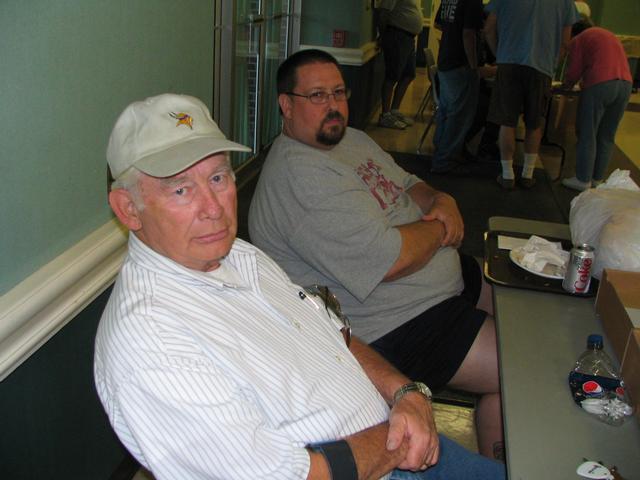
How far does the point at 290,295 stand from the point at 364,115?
→ 232 inches

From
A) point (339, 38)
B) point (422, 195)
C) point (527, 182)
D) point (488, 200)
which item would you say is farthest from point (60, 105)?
point (339, 38)

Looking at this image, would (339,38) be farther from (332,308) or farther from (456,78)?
(332,308)

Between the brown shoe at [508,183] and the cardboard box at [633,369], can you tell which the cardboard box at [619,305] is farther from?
the brown shoe at [508,183]

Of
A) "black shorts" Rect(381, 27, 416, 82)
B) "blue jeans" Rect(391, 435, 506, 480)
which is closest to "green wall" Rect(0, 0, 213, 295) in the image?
"blue jeans" Rect(391, 435, 506, 480)

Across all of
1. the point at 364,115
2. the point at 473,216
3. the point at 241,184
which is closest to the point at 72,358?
the point at 241,184

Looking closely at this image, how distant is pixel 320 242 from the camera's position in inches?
68.4

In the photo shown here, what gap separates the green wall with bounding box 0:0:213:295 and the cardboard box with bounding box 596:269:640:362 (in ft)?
4.07

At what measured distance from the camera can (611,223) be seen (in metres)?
1.59

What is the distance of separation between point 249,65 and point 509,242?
3.35m

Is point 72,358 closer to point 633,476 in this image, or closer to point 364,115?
point 633,476

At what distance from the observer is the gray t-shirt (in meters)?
1.74

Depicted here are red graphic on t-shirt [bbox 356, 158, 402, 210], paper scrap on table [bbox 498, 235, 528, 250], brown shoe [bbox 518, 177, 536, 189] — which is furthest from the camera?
brown shoe [bbox 518, 177, 536, 189]

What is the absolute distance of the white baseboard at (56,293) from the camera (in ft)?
4.09

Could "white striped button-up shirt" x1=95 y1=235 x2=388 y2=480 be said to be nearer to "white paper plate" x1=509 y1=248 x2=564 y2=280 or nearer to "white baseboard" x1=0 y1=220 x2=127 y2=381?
"white baseboard" x1=0 y1=220 x2=127 y2=381
